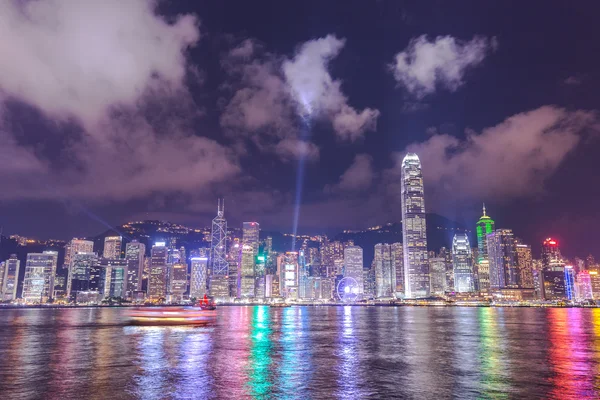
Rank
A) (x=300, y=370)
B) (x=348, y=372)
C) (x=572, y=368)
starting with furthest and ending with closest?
(x=572, y=368) → (x=300, y=370) → (x=348, y=372)

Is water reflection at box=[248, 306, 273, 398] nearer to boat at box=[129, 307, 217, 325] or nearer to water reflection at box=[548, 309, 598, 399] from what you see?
water reflection at box=[548, 309, 598, 399]

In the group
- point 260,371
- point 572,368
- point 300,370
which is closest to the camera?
point 260,371

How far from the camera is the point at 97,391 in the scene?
29.3m

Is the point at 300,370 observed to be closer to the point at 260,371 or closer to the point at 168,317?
the point at 260,371

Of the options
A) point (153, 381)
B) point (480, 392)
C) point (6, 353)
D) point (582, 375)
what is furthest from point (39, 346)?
point (582, 375)

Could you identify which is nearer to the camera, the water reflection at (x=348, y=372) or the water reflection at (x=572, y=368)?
the water reflection at (x=348, y=372)

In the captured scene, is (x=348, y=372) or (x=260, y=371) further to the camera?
(x=260, y=371)

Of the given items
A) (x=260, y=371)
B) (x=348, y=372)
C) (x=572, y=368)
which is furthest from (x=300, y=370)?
(x=572, y=368)

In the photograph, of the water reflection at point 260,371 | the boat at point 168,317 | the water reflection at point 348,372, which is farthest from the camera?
the boat at point 168,317

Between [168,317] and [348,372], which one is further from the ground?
[168,317]

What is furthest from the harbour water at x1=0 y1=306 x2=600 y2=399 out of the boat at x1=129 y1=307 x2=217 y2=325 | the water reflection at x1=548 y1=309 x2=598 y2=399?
the boat at x1=129 y1=307 x2=217 y2=325

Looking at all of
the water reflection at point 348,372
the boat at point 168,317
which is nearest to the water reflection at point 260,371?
the water reflection at point 348,372

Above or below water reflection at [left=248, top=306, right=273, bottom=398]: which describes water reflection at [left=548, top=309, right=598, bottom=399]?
above

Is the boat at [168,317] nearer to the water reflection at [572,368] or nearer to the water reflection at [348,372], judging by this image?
the water reflection at [348,372]
